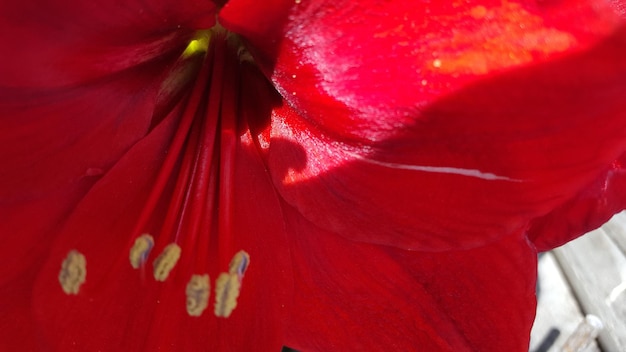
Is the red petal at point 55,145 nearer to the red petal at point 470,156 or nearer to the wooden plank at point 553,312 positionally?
the red petal at point 470,156

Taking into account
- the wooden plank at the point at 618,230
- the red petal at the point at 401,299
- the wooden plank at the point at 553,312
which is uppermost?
the red petal at the point at 401,299

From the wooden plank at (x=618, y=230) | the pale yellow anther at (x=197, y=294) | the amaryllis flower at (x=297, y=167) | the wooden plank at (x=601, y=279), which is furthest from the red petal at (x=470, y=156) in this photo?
the wooden plank at (x=618, y=230)

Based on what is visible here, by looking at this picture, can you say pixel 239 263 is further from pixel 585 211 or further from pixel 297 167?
pixel 585 211

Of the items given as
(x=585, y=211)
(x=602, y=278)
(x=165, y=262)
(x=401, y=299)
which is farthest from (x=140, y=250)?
(x=602, y=278)

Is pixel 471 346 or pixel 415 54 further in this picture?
pixel 471 346

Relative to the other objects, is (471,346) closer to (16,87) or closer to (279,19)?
(279,19)

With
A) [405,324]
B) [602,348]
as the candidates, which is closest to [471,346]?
[405,324]

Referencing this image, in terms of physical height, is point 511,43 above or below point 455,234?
above

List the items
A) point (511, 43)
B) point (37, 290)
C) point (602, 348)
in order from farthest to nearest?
point (602, 348)
point (37, 290)
point (511, 43)
